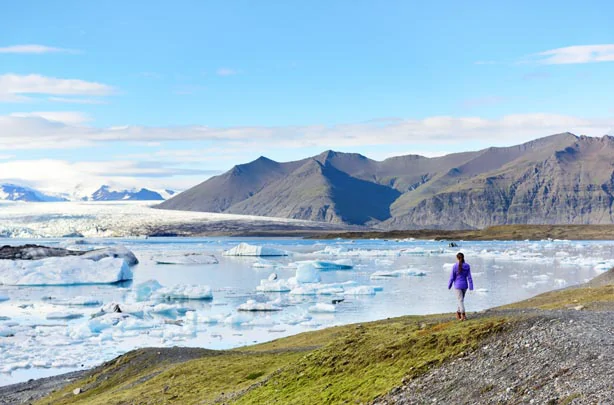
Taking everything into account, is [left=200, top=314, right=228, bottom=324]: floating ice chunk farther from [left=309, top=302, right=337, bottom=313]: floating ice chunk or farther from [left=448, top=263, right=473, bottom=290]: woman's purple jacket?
[left=448, top=263, right=473, bottom=290]: woman's purple jacket

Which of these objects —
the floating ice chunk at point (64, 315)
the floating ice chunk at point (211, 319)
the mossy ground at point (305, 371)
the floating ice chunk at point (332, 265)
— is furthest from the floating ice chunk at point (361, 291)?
the floating ice chunk at point (332, 265)

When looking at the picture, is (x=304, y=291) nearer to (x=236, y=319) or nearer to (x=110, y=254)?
(x=236, y=319)

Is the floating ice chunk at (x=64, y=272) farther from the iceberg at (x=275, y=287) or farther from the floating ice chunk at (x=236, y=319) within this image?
the floating ice chunk at (x=236, y=319)

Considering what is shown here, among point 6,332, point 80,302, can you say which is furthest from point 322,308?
point 6,332

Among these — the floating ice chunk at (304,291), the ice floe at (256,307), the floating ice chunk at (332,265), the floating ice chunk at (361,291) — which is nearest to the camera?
the ice floe at (256,307)

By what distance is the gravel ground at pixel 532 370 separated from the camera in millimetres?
9961

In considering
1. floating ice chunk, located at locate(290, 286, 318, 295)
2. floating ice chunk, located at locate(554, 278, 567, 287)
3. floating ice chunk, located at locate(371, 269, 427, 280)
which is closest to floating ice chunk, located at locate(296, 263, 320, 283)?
floating ice chunk, located at locate(290, 286, 318, 295)

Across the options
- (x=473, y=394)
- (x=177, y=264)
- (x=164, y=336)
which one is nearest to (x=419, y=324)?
(x=473, y=394)

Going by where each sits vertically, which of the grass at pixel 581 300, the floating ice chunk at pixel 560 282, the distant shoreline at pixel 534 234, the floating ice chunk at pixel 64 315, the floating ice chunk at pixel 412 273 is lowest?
the distant shoreline at pixel 534 234

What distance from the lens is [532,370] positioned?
10875 millimetres

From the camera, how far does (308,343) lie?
2300cm

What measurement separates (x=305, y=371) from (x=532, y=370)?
518 centimetres

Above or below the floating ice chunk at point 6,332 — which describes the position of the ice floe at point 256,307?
below

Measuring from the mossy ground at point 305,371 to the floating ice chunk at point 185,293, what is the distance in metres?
22.0
